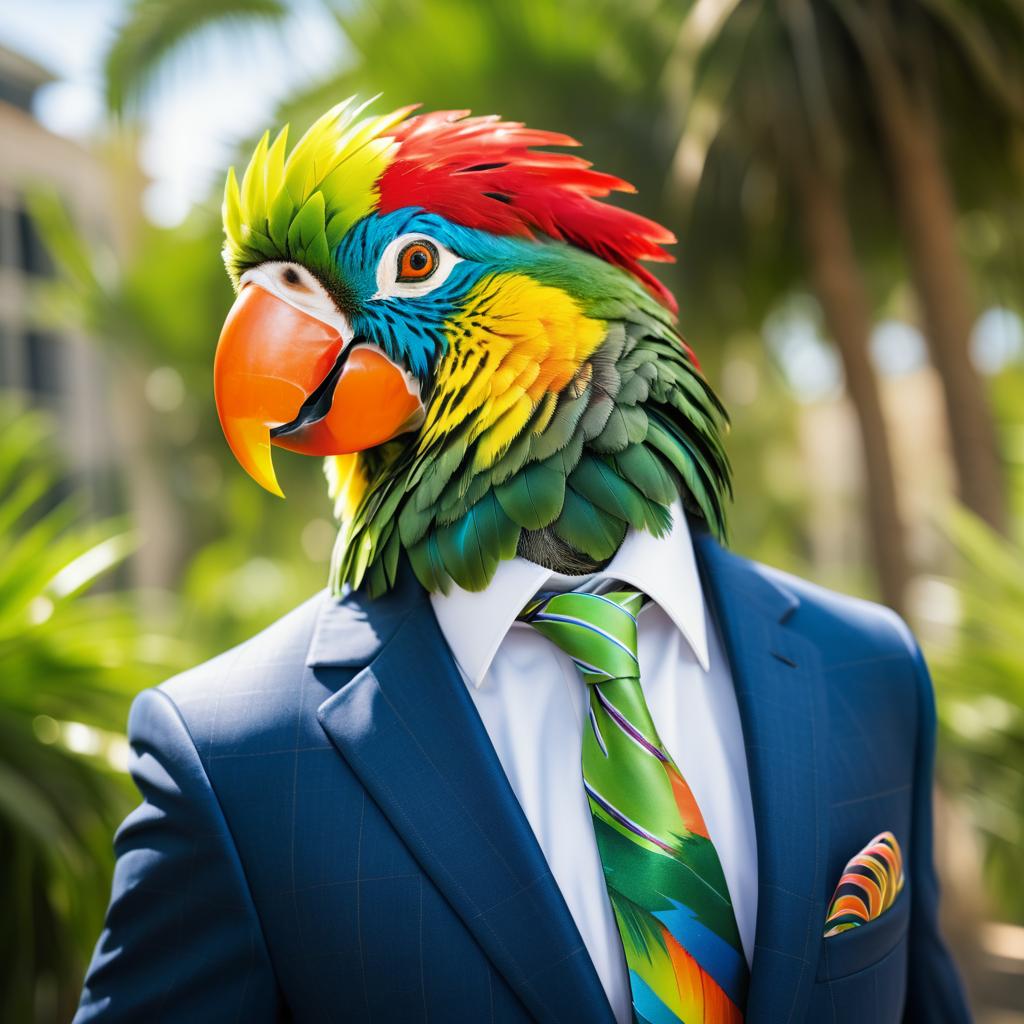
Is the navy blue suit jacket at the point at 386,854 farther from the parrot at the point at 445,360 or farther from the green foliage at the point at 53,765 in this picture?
the green foliage at the point at 53,765

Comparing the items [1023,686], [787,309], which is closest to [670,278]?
[787,309]

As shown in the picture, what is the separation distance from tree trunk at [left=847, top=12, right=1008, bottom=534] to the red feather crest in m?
3.92

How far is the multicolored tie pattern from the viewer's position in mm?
1104

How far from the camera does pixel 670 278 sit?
5895mm

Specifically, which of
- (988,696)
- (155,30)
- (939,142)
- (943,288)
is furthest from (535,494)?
(155,30)

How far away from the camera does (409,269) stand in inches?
50.1

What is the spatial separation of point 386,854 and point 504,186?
877 mm

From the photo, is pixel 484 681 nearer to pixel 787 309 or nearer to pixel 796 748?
pixel 796 748

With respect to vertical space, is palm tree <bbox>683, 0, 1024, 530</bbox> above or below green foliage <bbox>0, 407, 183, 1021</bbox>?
above

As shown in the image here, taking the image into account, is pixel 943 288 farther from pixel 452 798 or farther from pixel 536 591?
pixel 452 798

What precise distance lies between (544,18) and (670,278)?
65.0 inches

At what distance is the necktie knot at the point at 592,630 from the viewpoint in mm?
1193

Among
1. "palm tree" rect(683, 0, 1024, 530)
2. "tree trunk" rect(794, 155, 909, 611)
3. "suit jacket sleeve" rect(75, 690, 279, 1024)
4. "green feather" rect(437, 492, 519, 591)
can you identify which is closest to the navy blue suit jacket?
"suit jacket sleeve" rect(75, 690, 279, 1024)

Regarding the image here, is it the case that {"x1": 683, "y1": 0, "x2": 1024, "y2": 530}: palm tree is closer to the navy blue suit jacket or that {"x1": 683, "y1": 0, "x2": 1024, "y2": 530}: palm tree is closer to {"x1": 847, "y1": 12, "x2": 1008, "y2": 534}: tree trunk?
{"x1": 847, "y1": 12, "x2": 1008, "y2": 534}: tree trunk
